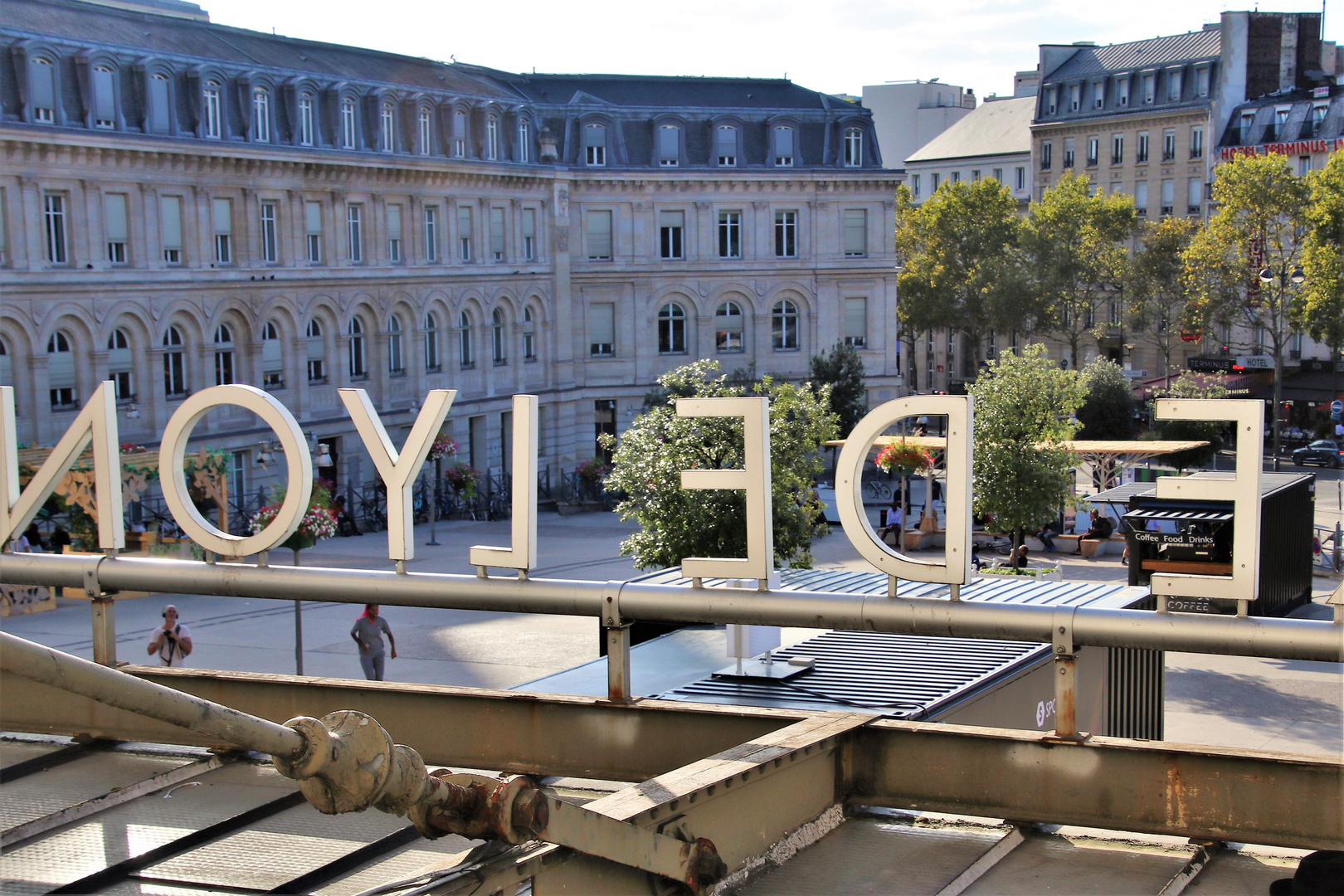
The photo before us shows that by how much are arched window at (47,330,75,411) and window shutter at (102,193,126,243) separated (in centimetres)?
304

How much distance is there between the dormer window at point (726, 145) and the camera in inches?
2213

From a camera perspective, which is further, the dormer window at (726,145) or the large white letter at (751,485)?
the dormer window at (726,145)

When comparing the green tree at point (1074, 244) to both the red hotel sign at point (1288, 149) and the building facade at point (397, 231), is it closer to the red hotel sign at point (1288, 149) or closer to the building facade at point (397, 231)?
the red hotel sign at point (1288, 149)

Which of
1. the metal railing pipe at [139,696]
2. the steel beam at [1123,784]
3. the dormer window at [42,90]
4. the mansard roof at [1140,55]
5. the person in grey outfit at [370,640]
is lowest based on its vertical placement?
the person in grey outfit at [370,640]

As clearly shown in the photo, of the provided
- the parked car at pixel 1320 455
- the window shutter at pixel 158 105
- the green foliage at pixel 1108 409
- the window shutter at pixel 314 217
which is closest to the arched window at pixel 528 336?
the window shutter at pixel 314 217

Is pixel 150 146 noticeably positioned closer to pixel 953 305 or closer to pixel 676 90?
pixel 676 90

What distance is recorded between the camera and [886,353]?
2357 inches

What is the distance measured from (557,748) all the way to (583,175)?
4879 cm

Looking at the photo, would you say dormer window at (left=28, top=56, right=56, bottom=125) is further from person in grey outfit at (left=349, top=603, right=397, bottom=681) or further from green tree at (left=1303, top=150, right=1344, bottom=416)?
green tree at (left=1303, top=150, right=1344, bottom=416)

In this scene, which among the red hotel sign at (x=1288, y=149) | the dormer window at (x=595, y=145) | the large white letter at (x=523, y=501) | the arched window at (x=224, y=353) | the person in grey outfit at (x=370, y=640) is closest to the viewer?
the large white letter at (x=523, y=501)

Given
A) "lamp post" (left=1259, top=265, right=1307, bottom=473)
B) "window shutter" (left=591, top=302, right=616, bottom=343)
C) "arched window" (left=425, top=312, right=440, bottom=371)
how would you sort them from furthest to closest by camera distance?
1. "lamp post" (left=1259, top=265, right=1307, bottom=473)
2. "window shutter" (left=591, top=302, right=616, bottom=343)
3. "arched window" (left=425, top=312, right=440, bottom=371)

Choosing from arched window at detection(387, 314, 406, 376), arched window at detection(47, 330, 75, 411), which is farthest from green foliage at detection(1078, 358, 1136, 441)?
arched window at detection(47, 330, 75, 411)

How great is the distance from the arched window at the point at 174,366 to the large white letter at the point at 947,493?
3401 cm

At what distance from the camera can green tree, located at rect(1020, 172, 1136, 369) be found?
73.4m
